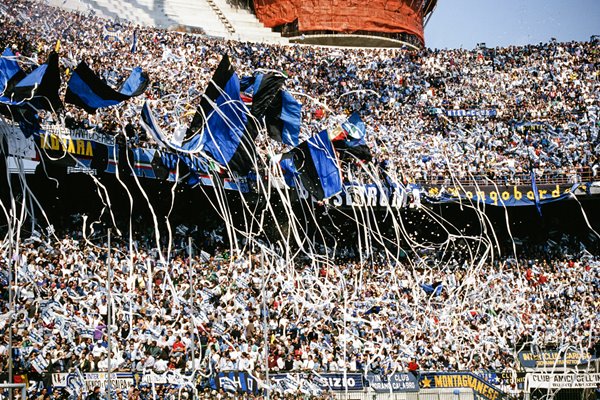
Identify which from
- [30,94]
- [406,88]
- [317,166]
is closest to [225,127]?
[317,166]

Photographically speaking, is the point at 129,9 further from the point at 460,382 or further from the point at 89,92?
the point at 460,382

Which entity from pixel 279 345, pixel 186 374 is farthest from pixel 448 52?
pixel 186 374

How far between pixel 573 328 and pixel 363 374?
931cm

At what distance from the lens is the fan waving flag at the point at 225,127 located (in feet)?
66.2

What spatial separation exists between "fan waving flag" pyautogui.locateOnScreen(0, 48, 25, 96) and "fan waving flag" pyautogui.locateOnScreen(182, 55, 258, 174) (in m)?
4.15

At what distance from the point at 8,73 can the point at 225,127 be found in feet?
16.9

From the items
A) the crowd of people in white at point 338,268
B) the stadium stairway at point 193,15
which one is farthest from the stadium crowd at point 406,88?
the stadium stairway at point 193,15

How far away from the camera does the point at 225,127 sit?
2064cm

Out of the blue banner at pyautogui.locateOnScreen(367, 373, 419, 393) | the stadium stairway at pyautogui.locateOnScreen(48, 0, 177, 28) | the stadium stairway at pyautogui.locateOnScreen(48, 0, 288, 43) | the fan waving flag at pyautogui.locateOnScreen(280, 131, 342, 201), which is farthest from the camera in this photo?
the stadium stairway at pyautogui.locateOnScreen(48, 0, 288, 43)

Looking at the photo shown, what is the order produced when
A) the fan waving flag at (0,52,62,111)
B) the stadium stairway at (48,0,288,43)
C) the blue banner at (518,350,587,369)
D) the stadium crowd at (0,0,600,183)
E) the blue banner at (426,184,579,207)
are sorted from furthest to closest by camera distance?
1. the stadium stairway at (48,0,288,43)
2. the blue banner at (426,184,579,207)
3. the stadium crowd at (0,0,600,183)
4. the blue banner at (518,350,587,369)
5. the fan waving flag at (0,52,62,111)

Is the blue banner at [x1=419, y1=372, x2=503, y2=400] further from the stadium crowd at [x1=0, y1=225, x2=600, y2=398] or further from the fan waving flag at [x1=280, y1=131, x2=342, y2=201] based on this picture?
the fan waving flag at [x1=280, y1=131, x2=342, y2=201]

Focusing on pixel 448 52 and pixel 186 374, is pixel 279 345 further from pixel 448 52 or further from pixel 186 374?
pixel 448 52

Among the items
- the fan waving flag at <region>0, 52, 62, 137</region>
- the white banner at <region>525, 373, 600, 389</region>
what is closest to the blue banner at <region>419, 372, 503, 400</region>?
the white banner at <region>525, 373, 600, 389</region>

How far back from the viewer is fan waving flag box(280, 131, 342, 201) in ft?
72.1
